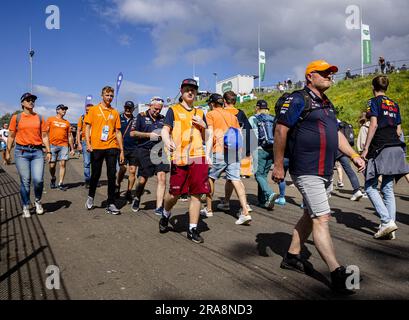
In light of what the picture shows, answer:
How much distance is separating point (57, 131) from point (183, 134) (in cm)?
619

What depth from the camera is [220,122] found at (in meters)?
5.99

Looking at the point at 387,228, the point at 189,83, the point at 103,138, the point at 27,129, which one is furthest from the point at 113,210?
the point at 387,228

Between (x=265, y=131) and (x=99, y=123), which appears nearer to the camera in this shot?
(x=99, y=123)

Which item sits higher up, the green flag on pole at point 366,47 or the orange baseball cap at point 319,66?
the green flag on pole at point 366,47

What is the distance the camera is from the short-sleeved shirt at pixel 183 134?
4816 mm

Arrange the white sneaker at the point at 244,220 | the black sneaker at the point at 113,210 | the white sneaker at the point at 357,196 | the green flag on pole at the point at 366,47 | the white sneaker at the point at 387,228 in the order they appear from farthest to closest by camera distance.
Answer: the green flag on pole at the point at 366,47 < the white sneaker at the point at 357,196 < the black sneaker at the point at 113,210 < the white sneaker at the point at 244,220 < the white sneaker at the point at 387,228

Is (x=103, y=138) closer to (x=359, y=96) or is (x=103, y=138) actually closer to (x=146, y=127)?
(x=146, y=127)

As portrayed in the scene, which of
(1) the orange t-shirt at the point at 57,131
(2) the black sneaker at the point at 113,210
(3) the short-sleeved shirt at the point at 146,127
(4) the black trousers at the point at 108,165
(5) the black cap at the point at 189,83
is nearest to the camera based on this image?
(5) the black cap at the point at 189,83

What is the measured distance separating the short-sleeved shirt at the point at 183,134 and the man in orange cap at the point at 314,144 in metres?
1.67

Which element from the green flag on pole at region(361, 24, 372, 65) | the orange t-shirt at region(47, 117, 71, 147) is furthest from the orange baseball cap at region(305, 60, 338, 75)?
the green flag on pole at region(361, 24, 372, 65)

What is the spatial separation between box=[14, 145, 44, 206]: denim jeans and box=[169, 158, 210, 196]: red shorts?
300 cm

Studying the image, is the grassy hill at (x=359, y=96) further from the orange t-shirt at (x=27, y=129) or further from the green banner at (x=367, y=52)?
the orange t-shirt at (x=27, y=129)

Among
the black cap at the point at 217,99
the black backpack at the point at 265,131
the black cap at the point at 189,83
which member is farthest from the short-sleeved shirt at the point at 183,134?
the black backpack at the point at 265,131

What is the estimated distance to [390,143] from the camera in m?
4.85
